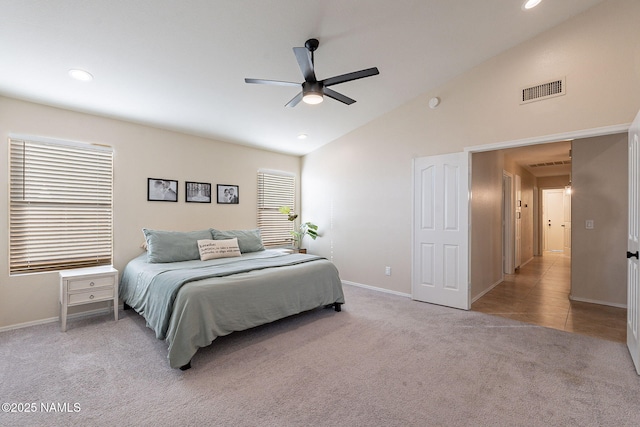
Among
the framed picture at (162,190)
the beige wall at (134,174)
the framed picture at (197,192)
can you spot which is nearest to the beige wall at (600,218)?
the beige wall at (134,174)

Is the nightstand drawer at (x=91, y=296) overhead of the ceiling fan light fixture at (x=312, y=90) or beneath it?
beneath

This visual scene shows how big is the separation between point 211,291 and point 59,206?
2.45m

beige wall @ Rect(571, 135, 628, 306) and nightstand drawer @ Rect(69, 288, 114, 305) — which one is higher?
beige wall @ Rect(571, 135, 628, 306)

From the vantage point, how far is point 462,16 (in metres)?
2.88

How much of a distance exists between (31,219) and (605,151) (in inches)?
294

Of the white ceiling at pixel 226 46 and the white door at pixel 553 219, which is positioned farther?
the white door at pixel 553 219

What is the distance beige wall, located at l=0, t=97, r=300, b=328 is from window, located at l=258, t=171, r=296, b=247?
0.59 ft

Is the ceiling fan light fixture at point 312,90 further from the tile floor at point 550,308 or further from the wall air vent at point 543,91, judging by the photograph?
the tile floor at point 550,308

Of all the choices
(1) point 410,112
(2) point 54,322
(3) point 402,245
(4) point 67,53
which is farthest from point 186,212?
(1) point 410,112

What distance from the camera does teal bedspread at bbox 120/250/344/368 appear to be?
2.46m

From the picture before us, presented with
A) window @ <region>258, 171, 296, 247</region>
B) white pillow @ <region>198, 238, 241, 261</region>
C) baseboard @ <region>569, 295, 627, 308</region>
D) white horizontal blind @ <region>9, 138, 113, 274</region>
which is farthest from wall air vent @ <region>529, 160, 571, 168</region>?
white horizontal blind @ <region>9, 138, 113, 274</region>

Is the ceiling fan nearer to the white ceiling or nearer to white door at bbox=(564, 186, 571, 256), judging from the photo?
the white ceiling

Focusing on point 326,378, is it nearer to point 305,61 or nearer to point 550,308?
point 305,61

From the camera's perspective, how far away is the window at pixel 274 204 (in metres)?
5.61
